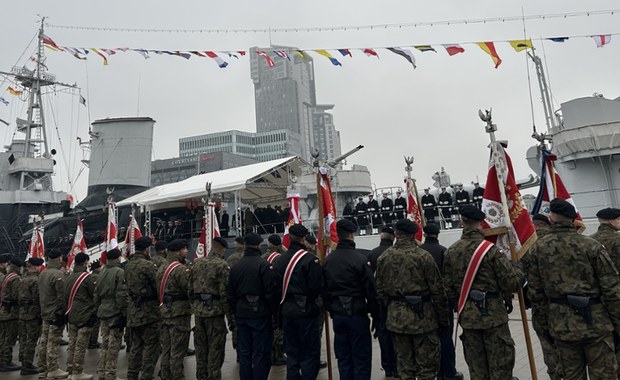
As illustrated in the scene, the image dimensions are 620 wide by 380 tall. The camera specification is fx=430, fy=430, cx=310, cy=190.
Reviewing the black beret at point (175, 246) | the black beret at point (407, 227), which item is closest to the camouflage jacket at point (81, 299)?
the black beret at point (175, 246)

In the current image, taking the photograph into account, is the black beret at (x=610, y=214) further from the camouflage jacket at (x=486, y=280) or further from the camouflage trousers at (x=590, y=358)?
the camouflage trousers at (x=590, y=358)

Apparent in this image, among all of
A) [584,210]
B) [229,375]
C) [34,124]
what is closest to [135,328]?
[229,375]

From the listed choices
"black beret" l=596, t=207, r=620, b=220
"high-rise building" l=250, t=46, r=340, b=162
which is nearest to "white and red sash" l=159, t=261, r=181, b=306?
"black beret" l=596, t=207, r=620, b=220

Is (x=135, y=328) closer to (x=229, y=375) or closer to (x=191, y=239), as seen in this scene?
(x=229, y=375)

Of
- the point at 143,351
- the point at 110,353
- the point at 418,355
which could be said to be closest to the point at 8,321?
the point at 110,353

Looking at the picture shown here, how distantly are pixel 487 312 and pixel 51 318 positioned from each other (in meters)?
6.80

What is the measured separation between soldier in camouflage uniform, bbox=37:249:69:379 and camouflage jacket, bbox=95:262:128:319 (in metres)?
0.95

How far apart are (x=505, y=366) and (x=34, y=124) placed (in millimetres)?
31105

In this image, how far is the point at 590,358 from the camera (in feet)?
11.5

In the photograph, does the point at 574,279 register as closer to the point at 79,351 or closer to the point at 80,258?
the point at 79,351

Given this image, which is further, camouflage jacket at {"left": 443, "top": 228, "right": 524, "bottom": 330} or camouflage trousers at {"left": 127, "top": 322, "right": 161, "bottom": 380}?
camouflage trousers at {"left": 127, "top": 322, "right": 161, "bottom": 380}

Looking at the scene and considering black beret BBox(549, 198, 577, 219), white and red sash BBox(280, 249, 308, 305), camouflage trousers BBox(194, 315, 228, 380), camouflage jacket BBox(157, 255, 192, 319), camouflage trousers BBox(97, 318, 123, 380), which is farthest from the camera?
camouflage trousers BBox(97, 318, 123, 380)

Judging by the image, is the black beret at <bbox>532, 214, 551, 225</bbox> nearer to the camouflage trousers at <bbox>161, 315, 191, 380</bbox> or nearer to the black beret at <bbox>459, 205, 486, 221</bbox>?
the black beret at <bbox>459, 205, 486, 221</bbox>

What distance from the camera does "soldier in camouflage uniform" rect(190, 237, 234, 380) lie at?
565cm
